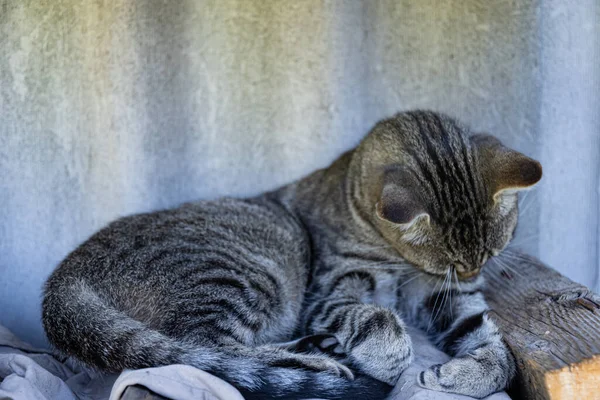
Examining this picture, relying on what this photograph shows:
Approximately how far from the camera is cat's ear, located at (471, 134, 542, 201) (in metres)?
3.47

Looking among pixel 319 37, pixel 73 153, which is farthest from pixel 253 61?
pixel 73 153

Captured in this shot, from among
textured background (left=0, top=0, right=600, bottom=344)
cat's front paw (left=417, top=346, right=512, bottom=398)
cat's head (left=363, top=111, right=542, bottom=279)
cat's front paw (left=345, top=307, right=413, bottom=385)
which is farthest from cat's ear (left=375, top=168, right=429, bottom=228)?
textured background (left=0, top=0, right=600, bottom=344)

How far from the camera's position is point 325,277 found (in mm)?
3994

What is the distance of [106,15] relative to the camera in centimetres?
428

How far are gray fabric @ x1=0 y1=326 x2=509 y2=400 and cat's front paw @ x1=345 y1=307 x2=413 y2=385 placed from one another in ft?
0.22

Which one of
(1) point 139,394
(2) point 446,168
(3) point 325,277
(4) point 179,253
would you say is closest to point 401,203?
(2) point 446,168

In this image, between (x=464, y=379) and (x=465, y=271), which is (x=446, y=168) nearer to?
(x=465, y=271)

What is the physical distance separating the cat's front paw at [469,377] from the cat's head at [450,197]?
61cm

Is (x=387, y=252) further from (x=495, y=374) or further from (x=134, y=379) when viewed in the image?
(x=134, y=379)

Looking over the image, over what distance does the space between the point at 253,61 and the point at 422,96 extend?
111cm

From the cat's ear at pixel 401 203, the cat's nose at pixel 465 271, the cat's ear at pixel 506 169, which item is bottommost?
the cat's nose at pixel 465 271

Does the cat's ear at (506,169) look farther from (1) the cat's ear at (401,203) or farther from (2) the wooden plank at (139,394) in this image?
(2) the wooden plank at (139,394)

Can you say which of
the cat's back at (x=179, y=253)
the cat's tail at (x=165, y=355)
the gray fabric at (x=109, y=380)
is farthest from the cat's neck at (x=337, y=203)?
the cat's tail at (x=165, y=355)

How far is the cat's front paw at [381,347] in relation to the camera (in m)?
3.38
